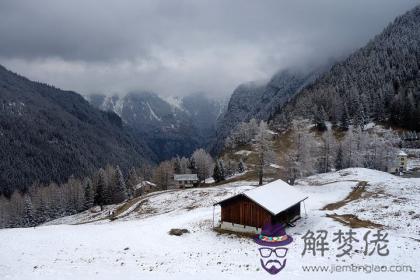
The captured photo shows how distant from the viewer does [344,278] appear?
24812 millimetres

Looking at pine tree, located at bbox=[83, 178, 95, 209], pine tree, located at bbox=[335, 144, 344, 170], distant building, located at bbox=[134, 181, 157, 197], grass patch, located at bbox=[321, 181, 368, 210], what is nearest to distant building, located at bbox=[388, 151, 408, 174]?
pine tree, located at bbox=[335, 144, 344, 170]

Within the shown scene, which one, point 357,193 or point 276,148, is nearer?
point 357,193

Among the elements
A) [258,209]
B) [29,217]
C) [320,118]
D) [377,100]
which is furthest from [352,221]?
[377,100]

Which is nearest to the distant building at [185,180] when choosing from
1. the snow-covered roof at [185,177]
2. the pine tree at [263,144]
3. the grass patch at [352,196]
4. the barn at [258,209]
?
the snow-covered roof at [185,177]

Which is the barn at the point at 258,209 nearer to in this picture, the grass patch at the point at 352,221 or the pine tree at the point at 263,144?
the grass patch at the point at 352,221

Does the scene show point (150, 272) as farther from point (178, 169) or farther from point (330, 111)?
point (330, 111)

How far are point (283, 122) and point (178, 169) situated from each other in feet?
253

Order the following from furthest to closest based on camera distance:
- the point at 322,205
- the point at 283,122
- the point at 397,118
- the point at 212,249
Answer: the point at 283,122 < the point at 397,118 < the point at 322,205 < the point at 212,249

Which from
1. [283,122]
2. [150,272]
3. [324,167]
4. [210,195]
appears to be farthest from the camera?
[283,122]

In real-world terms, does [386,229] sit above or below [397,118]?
below

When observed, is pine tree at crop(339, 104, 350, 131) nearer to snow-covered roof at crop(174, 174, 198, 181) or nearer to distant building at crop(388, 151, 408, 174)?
distant building at crop(388, 151, 408, 174)

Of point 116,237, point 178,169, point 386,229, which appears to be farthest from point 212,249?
point 178,169

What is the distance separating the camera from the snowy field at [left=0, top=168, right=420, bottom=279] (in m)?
28.0

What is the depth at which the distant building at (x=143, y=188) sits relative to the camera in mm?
130000
